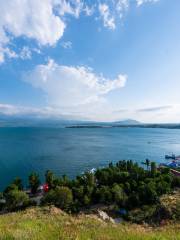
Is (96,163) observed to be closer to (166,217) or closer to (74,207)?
(74,207)

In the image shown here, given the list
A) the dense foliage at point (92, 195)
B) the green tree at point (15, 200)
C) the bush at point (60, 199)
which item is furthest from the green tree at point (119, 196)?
the green tree at point (15, 200)

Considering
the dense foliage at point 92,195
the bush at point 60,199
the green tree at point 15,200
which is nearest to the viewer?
the bush at point 60,199

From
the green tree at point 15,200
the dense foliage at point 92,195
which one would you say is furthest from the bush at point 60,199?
the green tree at point 15,200

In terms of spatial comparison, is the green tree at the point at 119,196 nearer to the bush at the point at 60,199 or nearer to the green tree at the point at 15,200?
the bush at the point at 60,199

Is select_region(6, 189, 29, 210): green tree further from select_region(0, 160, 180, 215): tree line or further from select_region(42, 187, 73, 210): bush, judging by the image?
select_region(42, 187, 73, 210): bush

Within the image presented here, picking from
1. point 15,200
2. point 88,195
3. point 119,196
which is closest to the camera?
point 15,200

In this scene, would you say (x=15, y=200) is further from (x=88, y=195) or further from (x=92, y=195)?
(x=92, y=195)

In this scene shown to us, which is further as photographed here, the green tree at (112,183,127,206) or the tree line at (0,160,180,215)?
the green tree at (112,183,127,206)

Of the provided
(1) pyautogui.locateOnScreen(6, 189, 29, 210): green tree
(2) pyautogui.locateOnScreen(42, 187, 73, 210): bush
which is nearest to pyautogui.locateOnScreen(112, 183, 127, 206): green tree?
(2) pyautogui.locateOnScreen(42, 187, 73, 210): bush

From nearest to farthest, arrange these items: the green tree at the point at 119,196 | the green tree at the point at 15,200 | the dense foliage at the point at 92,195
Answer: the dense foliage at the point at 92,195 → the green tree at the point at 15,200 → the green tree at the point at 119,196

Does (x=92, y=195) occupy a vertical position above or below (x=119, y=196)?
below

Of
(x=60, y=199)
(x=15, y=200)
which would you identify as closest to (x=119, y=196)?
(x=60, y=199)

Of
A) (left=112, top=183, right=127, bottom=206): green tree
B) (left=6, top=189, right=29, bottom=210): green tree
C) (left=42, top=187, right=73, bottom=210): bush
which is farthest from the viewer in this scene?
(left=112, top=183, right=127, bottom=206): green tree

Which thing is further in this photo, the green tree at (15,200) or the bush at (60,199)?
the green tree at (15,200)
